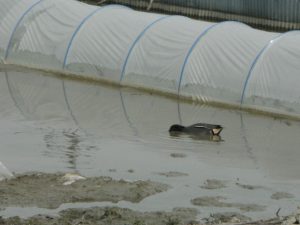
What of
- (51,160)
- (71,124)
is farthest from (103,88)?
(51,160)

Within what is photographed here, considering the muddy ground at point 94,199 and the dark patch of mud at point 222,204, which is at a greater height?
the muddy ground at point 94,199

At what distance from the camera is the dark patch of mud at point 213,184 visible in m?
14.0

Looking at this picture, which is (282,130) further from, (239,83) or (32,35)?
(32,35)

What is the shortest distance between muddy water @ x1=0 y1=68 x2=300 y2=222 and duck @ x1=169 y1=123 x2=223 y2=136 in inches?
6.9

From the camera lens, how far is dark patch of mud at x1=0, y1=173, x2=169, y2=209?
1252 cm

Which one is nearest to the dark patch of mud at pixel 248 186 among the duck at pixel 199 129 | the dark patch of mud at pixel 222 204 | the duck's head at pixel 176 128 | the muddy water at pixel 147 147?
the muddy water at pixel 147 147

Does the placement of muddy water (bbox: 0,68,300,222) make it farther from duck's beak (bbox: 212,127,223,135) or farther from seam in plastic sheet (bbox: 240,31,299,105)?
seam in plastic sheet (bbox: 240,31,299,105)

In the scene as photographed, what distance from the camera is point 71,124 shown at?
18.1m

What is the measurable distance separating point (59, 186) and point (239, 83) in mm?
7952

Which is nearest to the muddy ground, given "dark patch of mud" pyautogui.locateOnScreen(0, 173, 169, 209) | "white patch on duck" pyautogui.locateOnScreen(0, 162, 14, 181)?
"dark patch of mud" pyautogui.locateOnScreen(0, 173, 169, 209)

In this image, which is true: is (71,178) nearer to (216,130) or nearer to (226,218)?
(226,218)

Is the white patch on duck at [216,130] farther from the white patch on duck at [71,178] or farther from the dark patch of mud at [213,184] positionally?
the white patch on duck at [71,178]

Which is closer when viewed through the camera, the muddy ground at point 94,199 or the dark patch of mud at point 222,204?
the muddy ground at point 94,199

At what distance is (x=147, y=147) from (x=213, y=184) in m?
2.60
